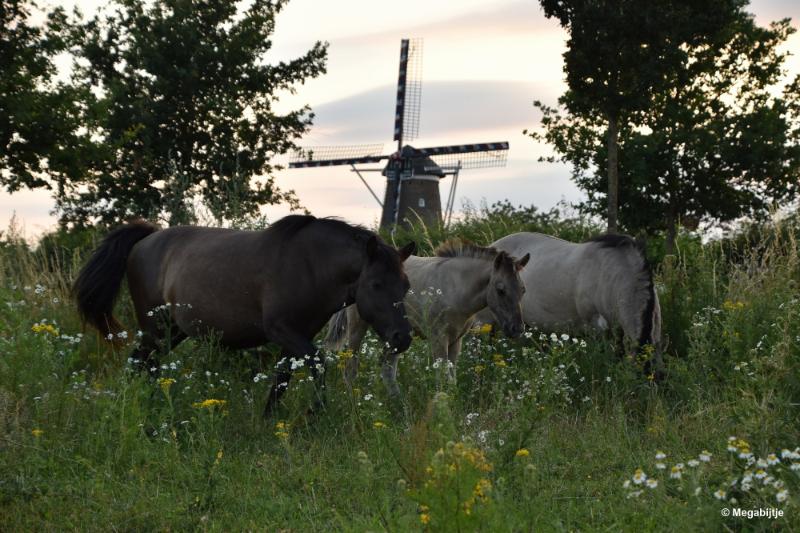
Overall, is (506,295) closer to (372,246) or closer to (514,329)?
(514,329)

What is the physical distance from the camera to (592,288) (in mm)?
10336

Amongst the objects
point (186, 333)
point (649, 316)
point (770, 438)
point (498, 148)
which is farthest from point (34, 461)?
point (498, 148)

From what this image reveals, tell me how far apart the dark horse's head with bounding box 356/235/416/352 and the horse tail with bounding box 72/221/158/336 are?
2.78 m

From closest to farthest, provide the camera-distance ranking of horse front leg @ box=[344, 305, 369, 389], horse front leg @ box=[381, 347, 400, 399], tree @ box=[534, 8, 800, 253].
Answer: horse front leg @ box=[381, 347, 400, 399], horse front leg @ box=[344, 305, 369, 389], tree @ box=[534, 8, 800, 253]

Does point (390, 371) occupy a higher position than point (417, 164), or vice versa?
point (417, 164)

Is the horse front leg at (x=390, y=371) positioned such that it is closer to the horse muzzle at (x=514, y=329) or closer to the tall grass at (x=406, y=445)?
the tall grass at (x=406, y=445)

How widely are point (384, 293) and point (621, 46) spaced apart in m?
19.3

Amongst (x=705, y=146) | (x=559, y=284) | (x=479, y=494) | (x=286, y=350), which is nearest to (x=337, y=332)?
(x=286, y=350)

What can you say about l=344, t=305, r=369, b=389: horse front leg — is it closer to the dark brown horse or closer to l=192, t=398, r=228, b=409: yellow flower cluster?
the dark brown horse

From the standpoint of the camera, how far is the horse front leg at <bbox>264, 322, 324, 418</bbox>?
750 cm

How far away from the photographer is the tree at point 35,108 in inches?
950

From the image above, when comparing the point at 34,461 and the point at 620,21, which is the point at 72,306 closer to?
the point at 34,461

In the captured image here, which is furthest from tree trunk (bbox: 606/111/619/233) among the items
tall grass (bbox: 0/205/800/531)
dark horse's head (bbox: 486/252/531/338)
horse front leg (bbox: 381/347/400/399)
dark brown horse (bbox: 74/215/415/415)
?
dark brown horse (bbox: 74/215/415/415)

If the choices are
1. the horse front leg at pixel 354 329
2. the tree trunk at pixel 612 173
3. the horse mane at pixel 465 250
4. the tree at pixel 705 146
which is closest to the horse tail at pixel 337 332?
the horse front leg at pixel 354 329
